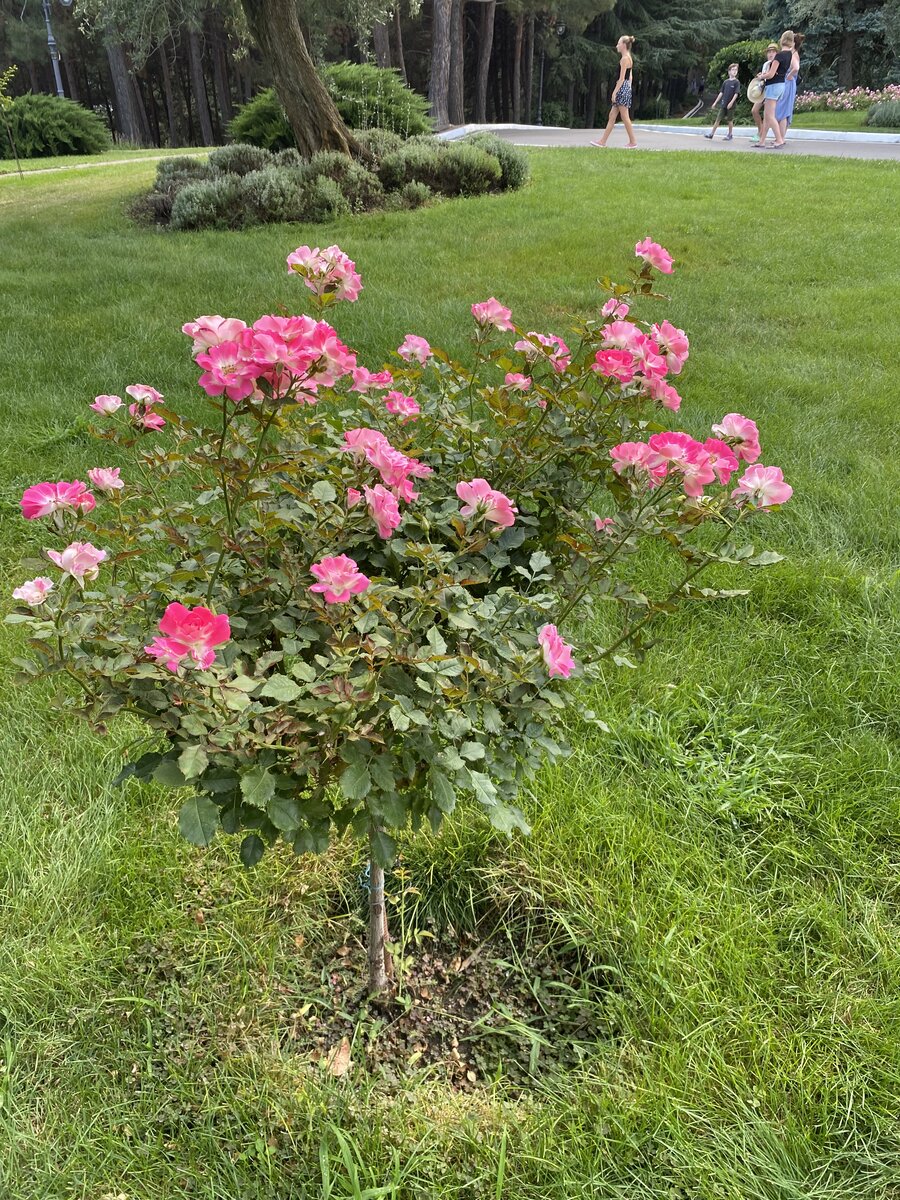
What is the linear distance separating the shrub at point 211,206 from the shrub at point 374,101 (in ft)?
11.7

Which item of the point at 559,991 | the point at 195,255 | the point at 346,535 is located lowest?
the point at 559,991

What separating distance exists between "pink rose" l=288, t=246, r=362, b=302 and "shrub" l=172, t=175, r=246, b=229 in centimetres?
788

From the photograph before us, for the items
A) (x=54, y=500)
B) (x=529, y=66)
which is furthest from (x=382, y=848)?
(x=529, y=66)

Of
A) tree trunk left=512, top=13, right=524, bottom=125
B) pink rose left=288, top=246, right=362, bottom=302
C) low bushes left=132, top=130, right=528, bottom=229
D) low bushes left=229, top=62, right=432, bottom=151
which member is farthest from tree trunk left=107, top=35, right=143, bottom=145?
pink rose left=288, top=246, right=362, bottom=302

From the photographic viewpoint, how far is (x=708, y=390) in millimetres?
4152

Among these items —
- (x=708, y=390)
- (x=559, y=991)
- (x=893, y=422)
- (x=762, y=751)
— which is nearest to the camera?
(x=559, y=991)

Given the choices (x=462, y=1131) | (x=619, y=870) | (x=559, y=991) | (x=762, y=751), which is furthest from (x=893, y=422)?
(x=462, y=1131)

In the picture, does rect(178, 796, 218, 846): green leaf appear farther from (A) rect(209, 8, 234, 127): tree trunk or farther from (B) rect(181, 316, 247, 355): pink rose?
(A) rect(209, 8, 234, 127): tree trunk

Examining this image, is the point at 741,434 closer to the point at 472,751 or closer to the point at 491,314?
the point at 491,314

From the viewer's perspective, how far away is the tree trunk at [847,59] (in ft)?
76.1

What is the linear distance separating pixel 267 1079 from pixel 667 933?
85 cm

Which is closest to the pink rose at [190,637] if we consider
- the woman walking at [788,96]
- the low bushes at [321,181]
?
the low bushes at [321,181]

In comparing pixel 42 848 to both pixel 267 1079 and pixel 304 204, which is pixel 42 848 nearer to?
pixel 267 1079

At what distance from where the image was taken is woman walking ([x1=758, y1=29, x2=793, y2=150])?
12.2m
